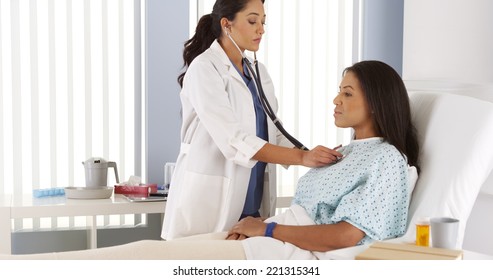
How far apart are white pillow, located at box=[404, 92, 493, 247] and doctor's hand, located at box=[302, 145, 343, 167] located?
273 millimetres

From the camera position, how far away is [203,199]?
2.41 metres

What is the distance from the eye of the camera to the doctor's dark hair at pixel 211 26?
2.40 meters

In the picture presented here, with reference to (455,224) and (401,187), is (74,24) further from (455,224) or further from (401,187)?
(455,224)

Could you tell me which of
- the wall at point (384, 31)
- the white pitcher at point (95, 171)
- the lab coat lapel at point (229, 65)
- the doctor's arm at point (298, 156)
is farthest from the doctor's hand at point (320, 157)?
the wall at point (384, 31)

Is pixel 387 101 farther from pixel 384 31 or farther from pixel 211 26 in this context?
pixel 384 31

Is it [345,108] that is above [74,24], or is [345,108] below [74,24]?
below

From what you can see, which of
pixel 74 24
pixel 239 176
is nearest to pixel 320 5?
pixel 74 24

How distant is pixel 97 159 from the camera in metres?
3.27

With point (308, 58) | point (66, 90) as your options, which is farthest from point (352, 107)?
point (66, 90)

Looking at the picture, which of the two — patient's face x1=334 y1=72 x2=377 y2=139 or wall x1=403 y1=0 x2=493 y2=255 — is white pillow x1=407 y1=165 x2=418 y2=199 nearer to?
patient's face x1=334 y1=72 x2=377 y2=139

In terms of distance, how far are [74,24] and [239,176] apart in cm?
155

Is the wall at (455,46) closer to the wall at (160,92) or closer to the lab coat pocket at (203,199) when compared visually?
the lab coat pocket at (203,199)

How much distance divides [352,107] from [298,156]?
24 centimetres
